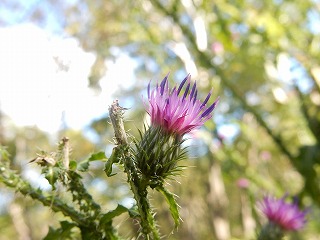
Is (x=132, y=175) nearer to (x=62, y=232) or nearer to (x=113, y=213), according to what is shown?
(x=113, y=213)

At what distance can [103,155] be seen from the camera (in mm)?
1708

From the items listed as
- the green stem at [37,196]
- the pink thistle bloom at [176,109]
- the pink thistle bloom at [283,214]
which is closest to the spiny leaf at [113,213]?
the green stem at [37,196]

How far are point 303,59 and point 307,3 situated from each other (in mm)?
2094

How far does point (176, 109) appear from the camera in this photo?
1619 millimetres

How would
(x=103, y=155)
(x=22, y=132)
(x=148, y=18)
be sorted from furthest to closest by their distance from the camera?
(x=22, y=132)
(x=148, y=18)
(x=103, y=155)

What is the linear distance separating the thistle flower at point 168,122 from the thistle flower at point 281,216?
5.25ft

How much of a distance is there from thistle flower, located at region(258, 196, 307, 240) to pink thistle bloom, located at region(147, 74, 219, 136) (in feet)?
5.28

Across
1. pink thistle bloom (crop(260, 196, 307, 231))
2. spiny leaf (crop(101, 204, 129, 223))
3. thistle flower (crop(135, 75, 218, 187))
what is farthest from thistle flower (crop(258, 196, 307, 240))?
→ spiny leaf (crop(101, 204, 129, 223))

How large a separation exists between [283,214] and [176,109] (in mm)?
1868

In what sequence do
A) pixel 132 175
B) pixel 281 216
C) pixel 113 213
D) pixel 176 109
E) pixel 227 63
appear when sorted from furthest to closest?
pixel 227 63 < pixel 281 216 < pixel 176 109 < pixel 113 213 < pixel 132 175

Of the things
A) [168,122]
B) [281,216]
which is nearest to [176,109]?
[168,122]

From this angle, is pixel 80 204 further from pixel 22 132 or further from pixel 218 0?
pixel 22 132

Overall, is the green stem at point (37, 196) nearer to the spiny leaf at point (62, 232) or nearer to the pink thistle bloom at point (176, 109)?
the spiny leaf at point (62, 232)

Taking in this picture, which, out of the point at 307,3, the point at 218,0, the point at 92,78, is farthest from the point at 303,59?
the point at 92,78
